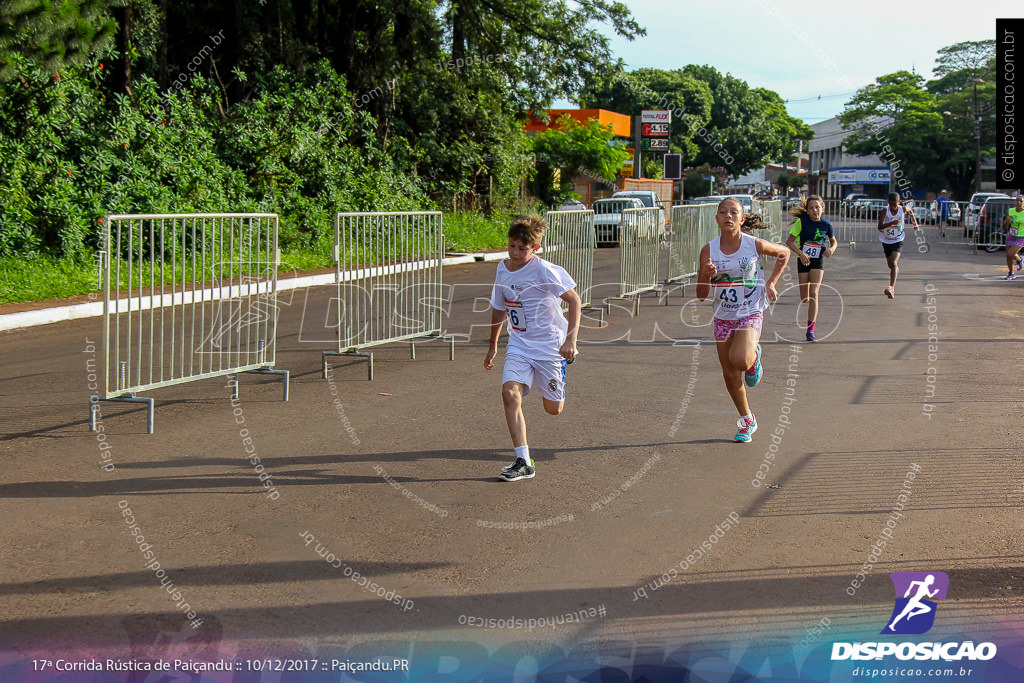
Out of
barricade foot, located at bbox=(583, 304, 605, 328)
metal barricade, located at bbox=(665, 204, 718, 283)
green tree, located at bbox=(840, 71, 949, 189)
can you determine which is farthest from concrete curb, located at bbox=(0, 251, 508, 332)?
green tree, located at bbox=(840, 71, 949, 189)

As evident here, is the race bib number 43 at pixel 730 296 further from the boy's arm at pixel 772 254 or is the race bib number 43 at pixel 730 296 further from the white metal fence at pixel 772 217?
the white metal fence at pixel 772 217

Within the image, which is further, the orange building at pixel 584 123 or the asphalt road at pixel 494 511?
the orange building at pixel 584 123

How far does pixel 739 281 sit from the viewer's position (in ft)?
24.8

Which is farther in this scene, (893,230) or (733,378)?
(893,230)

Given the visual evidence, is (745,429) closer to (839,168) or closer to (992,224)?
(992,224)

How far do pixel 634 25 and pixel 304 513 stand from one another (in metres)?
25.5

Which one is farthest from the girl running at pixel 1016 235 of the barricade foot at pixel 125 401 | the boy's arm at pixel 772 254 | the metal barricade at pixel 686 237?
the barricade foot at pixel 125 401

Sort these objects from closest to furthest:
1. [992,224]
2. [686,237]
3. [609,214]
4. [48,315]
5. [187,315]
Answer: [48,315], [187,315], [686,237], [609,214], [992,224]

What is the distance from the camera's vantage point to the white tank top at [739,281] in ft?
24.8

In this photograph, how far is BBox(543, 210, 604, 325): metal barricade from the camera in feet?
43.9

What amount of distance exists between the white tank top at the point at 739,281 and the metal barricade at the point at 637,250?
779cm

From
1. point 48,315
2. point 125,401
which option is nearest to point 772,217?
point 48,315

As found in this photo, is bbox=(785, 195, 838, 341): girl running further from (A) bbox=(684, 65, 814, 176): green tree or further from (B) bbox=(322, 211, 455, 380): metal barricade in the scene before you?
(A) bbox=(684, 65, 814, 176): green tree

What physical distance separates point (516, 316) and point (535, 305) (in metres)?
0.16
